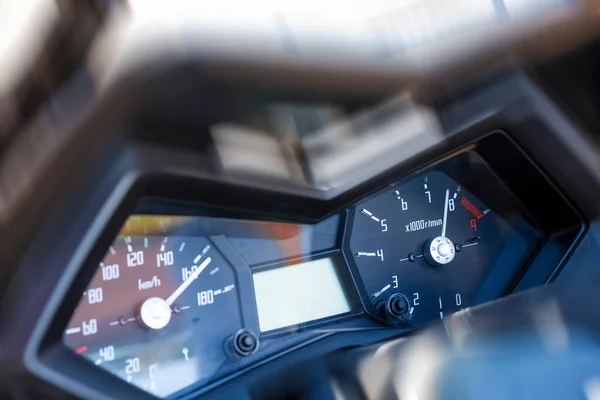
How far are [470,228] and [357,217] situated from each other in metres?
0.28

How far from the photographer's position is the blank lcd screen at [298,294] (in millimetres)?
1333

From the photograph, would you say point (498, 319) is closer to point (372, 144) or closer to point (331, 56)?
point (372, 144)

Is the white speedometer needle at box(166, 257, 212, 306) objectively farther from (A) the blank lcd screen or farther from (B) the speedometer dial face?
(B) the speedometer dial face

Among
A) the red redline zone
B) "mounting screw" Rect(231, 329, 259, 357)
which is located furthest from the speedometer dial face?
"mounting screw" Rect(231, 329, 259, 357)

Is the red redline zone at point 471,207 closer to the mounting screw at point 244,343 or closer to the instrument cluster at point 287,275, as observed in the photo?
the instrument cluster at point 287,275

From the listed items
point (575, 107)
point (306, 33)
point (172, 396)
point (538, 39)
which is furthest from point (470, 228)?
point (306, 33)

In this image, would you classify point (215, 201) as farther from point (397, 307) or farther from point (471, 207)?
point (471, 207)

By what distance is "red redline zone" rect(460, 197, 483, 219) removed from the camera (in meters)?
1.56

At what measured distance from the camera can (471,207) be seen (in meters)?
1.57


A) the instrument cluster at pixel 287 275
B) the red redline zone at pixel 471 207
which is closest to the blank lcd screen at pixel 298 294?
the instrument cluster at pixel 287 275

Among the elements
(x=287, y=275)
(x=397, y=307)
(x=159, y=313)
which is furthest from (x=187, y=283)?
(x=397, y=307)

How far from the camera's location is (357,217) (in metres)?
1.42

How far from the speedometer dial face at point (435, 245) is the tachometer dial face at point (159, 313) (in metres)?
0.29

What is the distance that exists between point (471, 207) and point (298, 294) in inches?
17.2
